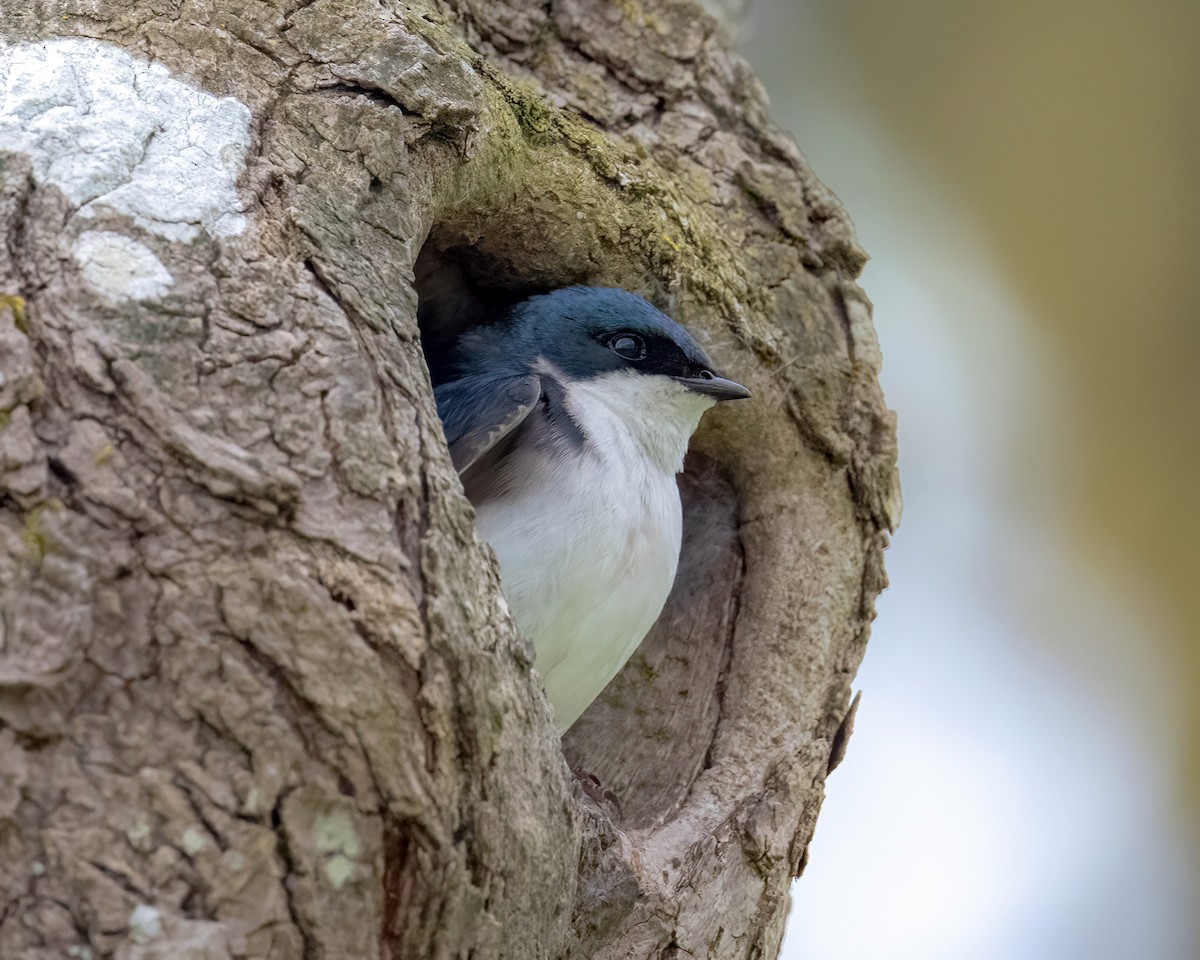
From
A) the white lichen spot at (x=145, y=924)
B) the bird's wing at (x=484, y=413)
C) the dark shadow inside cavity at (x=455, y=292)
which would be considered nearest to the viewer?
the white lichen spot at (x=145, y=924)

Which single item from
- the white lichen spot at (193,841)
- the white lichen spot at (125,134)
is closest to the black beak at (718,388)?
the white lichen spot at (125,134)

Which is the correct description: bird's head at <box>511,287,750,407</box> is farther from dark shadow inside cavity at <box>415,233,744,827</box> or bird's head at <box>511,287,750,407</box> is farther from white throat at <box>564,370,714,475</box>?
dark shadow inside cavity at <box>415,233,744,827</box>

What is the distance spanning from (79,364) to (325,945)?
0.77 m

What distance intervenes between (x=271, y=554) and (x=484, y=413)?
973mm

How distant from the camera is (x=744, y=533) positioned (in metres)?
3.07

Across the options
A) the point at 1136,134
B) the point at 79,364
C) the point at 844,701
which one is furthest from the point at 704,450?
the point at 79,364

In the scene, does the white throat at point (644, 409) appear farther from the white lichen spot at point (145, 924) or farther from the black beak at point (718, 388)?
the white lichen spot at point (145, 924)

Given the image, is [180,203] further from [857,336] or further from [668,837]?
[857,336]

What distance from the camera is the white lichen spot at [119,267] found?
5.60ft

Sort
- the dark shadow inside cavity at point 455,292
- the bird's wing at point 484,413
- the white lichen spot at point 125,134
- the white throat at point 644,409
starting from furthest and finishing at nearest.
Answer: the dark shadow inside cavity at point 455,292
the white throat at point 644,409
the bird's wing at point 484,413
the white lichen spot at point 125,134

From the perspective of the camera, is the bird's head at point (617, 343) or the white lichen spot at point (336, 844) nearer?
the white lichen spot at point (336, 844)

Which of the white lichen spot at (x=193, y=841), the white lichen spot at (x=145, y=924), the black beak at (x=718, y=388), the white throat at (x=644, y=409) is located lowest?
the white lichen spot at (x=145, y=924)

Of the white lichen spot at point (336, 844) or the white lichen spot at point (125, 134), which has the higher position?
the white lichen spot at point (125, 134)

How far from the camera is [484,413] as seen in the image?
252cm
